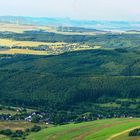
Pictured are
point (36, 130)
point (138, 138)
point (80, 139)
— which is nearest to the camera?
point (138, 138)

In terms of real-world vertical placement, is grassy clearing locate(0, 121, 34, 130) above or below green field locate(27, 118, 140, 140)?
below

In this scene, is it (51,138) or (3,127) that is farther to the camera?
(3,127)

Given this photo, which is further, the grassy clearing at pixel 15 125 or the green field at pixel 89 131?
A: the grassy clearing at pixel 15 125

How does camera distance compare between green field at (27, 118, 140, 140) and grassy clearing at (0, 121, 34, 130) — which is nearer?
green field at (27, 118, 140, 140)

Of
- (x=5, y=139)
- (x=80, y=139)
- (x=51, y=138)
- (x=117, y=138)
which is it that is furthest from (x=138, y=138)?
(x=5, y=139)

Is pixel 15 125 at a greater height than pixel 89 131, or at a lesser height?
lesser

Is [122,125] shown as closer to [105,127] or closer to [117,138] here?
[105,127]

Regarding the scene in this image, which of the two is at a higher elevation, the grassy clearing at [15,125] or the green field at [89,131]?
the green field at [89,131]

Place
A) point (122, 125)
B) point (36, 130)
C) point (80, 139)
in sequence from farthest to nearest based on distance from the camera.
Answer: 1. point (36, 130)
2. point (122, 125)
3. point (80, 139)
